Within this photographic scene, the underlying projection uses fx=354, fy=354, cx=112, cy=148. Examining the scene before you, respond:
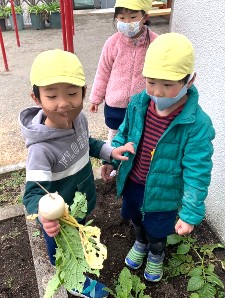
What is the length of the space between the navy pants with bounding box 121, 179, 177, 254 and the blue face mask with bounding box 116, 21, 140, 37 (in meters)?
1.12

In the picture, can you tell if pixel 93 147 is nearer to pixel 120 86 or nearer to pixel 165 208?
pixel 165 208

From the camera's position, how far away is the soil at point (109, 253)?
7.65 ft

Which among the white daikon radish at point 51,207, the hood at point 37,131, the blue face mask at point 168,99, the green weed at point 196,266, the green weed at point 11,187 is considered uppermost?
the blue face mask at point 168,99

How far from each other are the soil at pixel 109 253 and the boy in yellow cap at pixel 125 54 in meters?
0.86

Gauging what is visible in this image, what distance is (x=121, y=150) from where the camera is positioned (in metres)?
1.97

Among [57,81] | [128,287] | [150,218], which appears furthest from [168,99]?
[128,287]

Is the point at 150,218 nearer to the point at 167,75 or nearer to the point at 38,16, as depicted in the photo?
the point at 167,75

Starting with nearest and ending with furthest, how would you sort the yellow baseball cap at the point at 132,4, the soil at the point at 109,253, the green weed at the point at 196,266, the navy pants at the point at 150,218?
the navy pants at the point at 150,218, the green weed at the point at 196,266, the soil at the point at 109,253, the yellow baseball cap at the point at 132,4

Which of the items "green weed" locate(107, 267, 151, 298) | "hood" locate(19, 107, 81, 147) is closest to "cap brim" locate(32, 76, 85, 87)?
"hood" locate(19, 107, 81, 147)

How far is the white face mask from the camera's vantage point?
2521mm

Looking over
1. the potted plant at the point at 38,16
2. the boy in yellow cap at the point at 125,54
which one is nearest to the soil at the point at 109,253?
the boy in yellow cap at the point at 125,54

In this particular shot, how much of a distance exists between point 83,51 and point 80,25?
2489mm

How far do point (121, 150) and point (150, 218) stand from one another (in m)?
0.45

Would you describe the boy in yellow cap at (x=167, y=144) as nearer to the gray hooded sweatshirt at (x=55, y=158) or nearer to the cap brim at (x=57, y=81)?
the gray hooded sweatshirt at (x=55, y=158)
